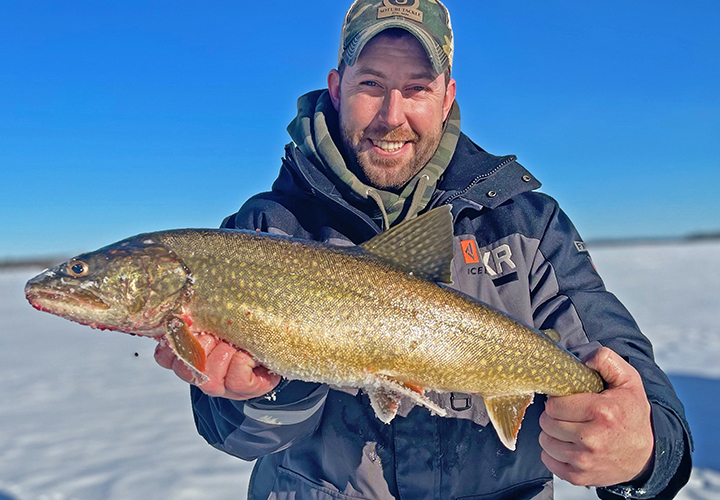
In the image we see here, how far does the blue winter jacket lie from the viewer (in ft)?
8.79

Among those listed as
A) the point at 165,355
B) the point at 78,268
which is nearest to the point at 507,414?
the point at 165,355

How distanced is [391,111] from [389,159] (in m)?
0.30

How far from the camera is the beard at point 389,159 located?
3404mm

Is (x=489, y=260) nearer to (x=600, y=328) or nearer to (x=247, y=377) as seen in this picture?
(x=600, y=328)

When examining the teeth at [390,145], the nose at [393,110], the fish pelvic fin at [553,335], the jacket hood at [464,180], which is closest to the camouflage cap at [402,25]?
the nose at [393,110]

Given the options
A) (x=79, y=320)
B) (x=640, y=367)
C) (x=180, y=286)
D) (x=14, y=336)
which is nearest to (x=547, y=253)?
(x=640, y=367)

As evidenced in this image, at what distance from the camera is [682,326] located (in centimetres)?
1088

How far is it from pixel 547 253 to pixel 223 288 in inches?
70.6

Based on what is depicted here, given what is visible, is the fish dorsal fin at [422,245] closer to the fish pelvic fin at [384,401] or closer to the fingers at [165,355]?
the fish pelvic fin at [384,401]

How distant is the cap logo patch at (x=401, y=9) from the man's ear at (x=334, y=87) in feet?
1.71

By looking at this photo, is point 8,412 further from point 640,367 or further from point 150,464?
point 640,367

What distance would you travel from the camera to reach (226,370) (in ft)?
8.18

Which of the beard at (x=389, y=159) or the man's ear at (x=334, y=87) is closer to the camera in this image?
the beard at (x=389, y=159)

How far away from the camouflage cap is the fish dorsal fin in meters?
1.36
